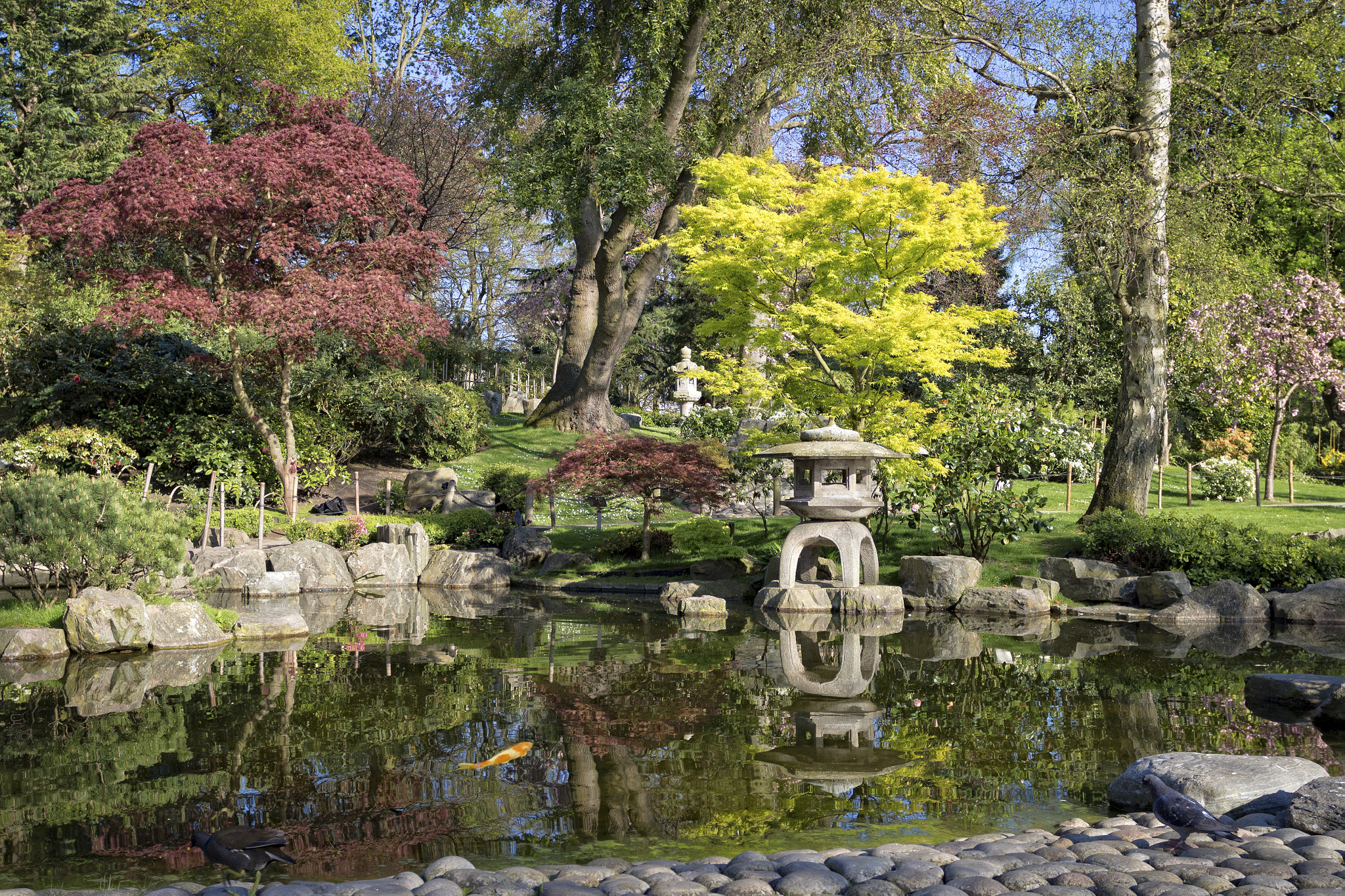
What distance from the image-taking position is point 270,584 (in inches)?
591

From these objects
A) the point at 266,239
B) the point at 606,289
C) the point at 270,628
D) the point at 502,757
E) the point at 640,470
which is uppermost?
the point at 606,289

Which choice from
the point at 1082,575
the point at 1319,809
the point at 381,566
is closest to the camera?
the point at 1319,809

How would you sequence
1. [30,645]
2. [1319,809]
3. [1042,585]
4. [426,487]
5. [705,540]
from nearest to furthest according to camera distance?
[1319,809] < [30,645] < [1042,585] < [705,540] < [426,487]

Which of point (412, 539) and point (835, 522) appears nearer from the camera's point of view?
point (835, 522)

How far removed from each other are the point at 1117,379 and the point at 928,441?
1476 cm

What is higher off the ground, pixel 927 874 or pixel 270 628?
pixel 927 874

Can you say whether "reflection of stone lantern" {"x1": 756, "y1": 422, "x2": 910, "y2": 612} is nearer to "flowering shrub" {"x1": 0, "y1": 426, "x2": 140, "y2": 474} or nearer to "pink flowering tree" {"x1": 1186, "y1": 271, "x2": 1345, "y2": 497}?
"pink flowering tree" {"x1": 1186, "y1": 271, "x2": 1345, "y2": 497}

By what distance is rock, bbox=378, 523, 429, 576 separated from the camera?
666 inches

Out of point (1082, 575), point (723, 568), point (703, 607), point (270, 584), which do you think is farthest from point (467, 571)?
point (1082, 575)

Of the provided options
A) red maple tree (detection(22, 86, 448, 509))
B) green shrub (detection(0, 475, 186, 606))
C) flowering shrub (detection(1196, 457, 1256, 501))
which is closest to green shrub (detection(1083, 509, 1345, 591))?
flowering shrub (detection(1196, 457, 1256, 501))

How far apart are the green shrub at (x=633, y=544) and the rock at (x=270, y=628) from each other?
6.44m

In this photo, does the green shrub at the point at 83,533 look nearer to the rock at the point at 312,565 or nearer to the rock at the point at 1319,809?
the rock at the point at 312,565

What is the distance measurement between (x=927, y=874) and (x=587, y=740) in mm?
2938

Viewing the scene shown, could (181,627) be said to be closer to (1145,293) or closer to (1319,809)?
(1319,809)
